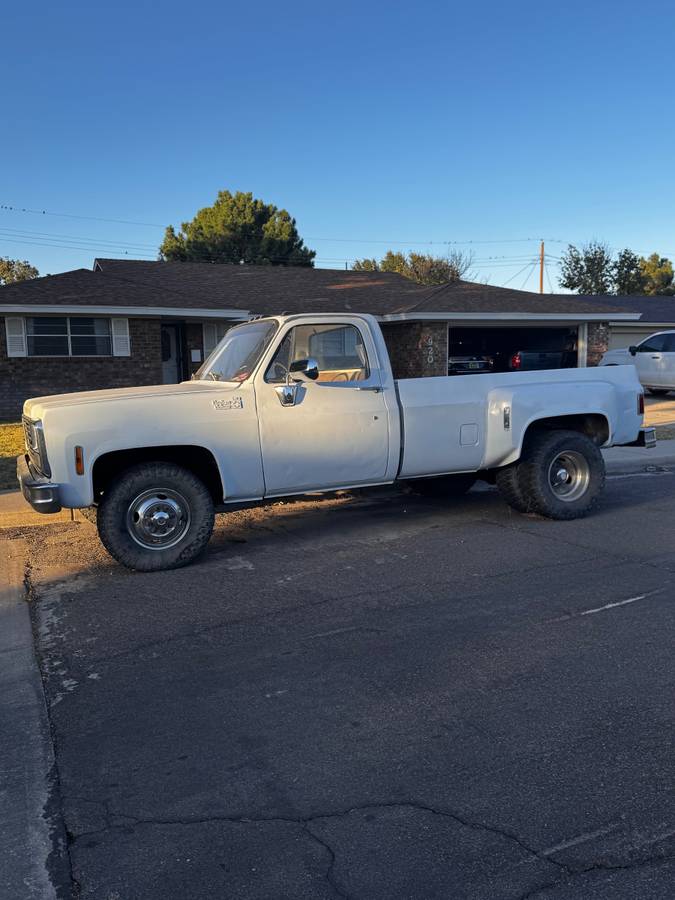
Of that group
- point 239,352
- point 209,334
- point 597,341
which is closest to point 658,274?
point 597,341

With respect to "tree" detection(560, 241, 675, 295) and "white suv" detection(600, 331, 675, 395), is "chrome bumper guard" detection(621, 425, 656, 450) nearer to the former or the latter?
"white suv" detection(600, 331, 675, 395)

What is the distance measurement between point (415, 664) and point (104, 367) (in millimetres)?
16337

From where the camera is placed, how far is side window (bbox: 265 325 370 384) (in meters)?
7.05

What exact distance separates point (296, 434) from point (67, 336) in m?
13.8

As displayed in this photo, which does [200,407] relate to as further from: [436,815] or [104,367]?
[104,367]

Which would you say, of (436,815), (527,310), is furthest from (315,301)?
(436,815)

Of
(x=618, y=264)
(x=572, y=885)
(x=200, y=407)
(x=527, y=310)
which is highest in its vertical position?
(x=618, y=264)

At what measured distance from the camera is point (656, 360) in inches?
814

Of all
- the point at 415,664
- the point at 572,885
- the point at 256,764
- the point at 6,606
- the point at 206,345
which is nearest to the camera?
the point at 572,885

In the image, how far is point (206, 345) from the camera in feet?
69.9

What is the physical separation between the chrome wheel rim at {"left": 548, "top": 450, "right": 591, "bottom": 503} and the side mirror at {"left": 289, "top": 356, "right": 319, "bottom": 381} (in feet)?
9.49

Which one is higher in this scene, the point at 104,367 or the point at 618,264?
the point at 618,264

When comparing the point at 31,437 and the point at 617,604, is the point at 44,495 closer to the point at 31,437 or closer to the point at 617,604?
the point at 31,437

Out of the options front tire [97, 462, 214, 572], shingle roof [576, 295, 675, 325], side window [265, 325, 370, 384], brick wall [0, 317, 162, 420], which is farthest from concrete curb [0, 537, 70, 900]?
shingle roof [576, 295, 675, 325]
